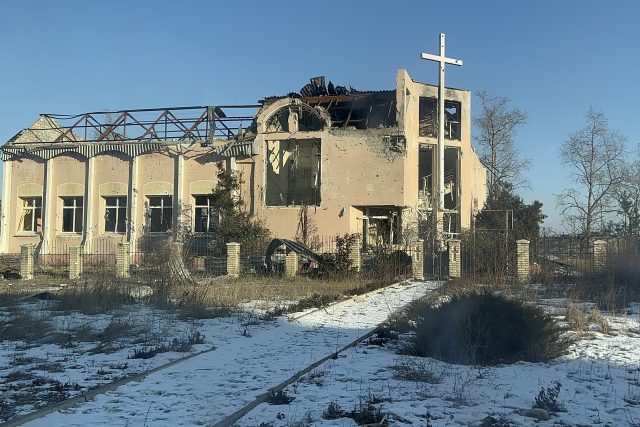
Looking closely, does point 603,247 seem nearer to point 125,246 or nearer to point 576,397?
point 576,397

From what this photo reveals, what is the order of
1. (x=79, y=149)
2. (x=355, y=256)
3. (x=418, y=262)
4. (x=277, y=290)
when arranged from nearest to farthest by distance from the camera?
(x=277, y=290) < (x=418, y=262) < (x=355, y=256) < (x=79, y=149)

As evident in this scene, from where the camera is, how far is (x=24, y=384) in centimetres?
690

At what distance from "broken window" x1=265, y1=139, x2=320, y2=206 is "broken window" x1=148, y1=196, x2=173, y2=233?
251 inches

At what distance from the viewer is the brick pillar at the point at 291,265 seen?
82.4 feet

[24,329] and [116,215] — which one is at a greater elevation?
[116,215]

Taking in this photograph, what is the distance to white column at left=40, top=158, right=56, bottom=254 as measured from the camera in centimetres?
3641

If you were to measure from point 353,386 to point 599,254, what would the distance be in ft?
57.5

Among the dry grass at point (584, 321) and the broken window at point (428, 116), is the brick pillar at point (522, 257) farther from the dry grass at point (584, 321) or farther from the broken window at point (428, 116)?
the broken window at point (428, 116)

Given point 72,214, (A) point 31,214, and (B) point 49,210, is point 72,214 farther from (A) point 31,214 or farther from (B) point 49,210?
(A) point 31,214

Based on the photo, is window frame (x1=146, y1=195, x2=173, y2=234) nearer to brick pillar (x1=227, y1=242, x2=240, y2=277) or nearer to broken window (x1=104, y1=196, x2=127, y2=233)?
broken window (x1=104, y1=196, x2=127, y2=233)

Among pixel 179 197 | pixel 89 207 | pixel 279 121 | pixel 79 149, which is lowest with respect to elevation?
pixel 89 207

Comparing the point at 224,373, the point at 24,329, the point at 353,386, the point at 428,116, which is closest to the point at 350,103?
the point at 428,116

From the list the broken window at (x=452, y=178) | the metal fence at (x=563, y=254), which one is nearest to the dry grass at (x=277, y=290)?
the metal fence at (x=563, y=254)

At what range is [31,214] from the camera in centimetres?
3803
